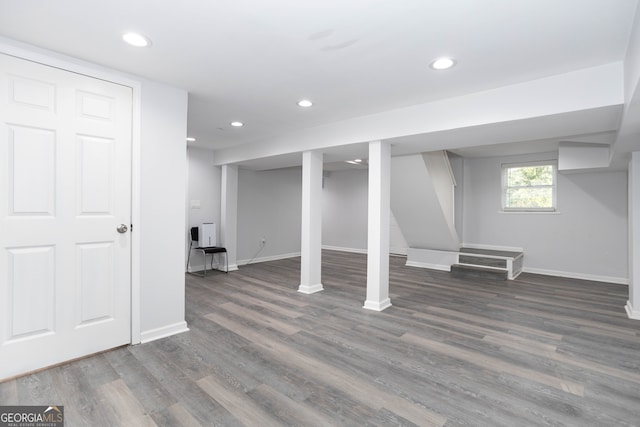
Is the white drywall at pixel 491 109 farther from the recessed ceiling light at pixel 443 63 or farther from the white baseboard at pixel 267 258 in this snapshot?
the white baseboard at pixel 267 258

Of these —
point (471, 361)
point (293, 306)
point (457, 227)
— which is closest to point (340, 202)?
point (457, 227)

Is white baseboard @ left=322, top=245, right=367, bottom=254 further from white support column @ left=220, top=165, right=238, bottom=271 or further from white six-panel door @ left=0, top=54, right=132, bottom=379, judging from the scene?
white six-panel door @ left=0, top=54, right=132, bottom=379

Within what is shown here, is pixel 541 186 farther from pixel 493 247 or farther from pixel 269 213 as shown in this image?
pixel 269 213

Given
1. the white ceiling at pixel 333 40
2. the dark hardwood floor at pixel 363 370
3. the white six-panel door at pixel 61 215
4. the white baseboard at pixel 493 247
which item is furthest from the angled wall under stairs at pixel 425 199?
the white six-panel door at pixel 61 215

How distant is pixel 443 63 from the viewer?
2525 mm

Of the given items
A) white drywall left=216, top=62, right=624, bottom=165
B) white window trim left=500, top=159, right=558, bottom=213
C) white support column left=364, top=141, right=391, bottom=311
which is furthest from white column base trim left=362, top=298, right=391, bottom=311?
white window trim left=500, top=159, right=558, bottom=213

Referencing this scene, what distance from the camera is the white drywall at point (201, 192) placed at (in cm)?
606

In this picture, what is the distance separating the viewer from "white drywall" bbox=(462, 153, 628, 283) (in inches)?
218

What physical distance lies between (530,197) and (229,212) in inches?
245

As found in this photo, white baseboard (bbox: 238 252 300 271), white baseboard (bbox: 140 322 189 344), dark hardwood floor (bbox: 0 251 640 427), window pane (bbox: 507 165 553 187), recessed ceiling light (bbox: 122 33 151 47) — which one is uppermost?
recessed ceiling light (bbox: 122 33 151 47)

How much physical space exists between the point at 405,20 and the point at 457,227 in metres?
6.11

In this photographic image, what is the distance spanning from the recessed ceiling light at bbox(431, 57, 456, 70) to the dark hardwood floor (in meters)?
2.46

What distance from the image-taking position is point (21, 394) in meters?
2.04

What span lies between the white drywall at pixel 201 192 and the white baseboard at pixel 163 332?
3144mm
